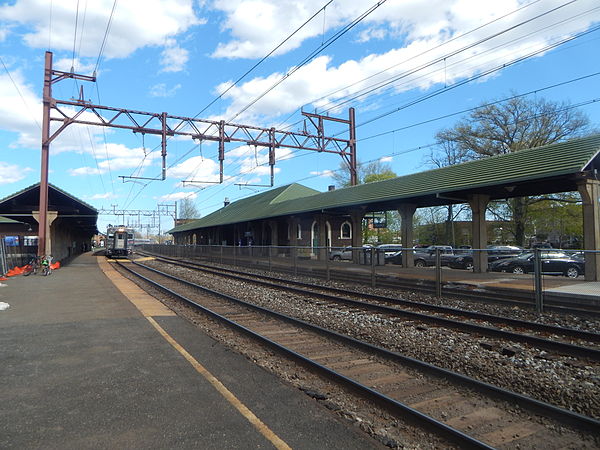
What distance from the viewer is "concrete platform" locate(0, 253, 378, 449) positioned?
397 cm

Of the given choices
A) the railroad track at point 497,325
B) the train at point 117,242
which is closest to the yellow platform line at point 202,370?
the railroad track at point 497,325

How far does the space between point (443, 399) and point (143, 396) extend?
11.9ft

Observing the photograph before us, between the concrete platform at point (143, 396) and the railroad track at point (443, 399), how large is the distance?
748 millimetres

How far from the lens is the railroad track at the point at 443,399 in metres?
4.10

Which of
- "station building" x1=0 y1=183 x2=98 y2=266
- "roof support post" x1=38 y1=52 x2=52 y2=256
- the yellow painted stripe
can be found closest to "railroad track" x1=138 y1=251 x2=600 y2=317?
the yellow painted stripe

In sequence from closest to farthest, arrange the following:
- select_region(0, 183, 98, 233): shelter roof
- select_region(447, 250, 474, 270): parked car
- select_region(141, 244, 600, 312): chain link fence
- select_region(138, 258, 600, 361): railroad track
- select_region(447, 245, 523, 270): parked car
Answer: select_region(138, 258, 600, 361): railroad track, select_region(141, 244, 600, 312): chain link fence, select_region(447, 245, 523, 270): parked car, select_region(447, 250, 474, 270): parked car, select_region(0, 183, 98, 233): shelter roof

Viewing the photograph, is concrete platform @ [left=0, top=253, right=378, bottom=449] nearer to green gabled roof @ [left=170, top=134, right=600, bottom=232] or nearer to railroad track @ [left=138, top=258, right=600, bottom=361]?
railroad track @ [left=138, top=258, right=600, bottom=361]

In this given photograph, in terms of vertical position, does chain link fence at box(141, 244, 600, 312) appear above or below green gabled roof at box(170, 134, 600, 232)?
below

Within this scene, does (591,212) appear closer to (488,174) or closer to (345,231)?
(488,174)

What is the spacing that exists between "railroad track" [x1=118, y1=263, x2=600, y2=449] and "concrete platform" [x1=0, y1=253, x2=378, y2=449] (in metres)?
0.75

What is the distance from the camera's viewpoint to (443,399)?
5.12m

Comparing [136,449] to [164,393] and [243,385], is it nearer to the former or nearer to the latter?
[164,393]

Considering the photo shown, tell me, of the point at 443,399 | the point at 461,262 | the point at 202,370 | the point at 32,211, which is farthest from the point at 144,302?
the point at 32,211

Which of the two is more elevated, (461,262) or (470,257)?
(470,257)
